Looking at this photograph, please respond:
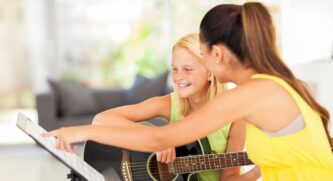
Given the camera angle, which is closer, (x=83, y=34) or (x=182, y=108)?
(x=182, y=108)

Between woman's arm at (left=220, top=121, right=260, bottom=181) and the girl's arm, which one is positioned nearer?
the girl's arm

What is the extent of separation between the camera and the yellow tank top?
1.28 metres

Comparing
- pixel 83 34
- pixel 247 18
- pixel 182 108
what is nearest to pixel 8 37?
pixel 83 34

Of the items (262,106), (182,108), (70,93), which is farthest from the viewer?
(70,93)

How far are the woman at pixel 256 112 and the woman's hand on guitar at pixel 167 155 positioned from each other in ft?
1.60

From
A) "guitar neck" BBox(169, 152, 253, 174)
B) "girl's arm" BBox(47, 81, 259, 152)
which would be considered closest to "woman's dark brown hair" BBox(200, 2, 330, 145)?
"girl's arm" BBox(47, 81, 259, 152)

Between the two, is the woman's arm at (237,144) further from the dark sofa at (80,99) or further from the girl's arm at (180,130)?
the dark sofa at (80,99)

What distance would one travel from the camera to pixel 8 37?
648 centimetres

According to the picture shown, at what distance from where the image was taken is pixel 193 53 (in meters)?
1.95

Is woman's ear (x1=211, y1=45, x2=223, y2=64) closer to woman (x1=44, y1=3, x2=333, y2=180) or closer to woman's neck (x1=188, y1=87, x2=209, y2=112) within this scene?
woman (x1=44, y1=3, x2=333, y2=180)

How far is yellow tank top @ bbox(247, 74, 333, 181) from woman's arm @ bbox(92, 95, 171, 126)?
76cm

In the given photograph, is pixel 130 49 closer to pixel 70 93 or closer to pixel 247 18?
pixel 70 93

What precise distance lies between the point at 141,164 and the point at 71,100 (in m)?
3.70

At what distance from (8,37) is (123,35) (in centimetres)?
156
